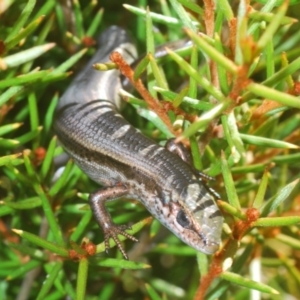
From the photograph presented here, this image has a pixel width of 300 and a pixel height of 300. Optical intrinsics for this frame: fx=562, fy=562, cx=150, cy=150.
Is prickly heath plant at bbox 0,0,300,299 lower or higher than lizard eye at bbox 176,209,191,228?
higher

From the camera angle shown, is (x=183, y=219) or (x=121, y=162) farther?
(x=121, y=162)

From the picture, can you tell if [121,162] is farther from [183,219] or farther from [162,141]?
[183,219]

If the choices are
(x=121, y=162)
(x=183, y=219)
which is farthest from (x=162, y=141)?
(x=183, y=219)

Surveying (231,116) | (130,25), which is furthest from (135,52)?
(231,116)

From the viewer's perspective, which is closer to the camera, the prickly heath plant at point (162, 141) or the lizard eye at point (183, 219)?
the prickly heath plant at point (162, 141)

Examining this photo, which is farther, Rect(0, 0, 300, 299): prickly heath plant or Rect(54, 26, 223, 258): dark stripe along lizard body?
Rect(54, 26, 223, 258): dark stripe along lizard body

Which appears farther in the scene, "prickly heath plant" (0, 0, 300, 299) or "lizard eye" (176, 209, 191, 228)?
"lizard eye" (176, 209, 191, 228)
